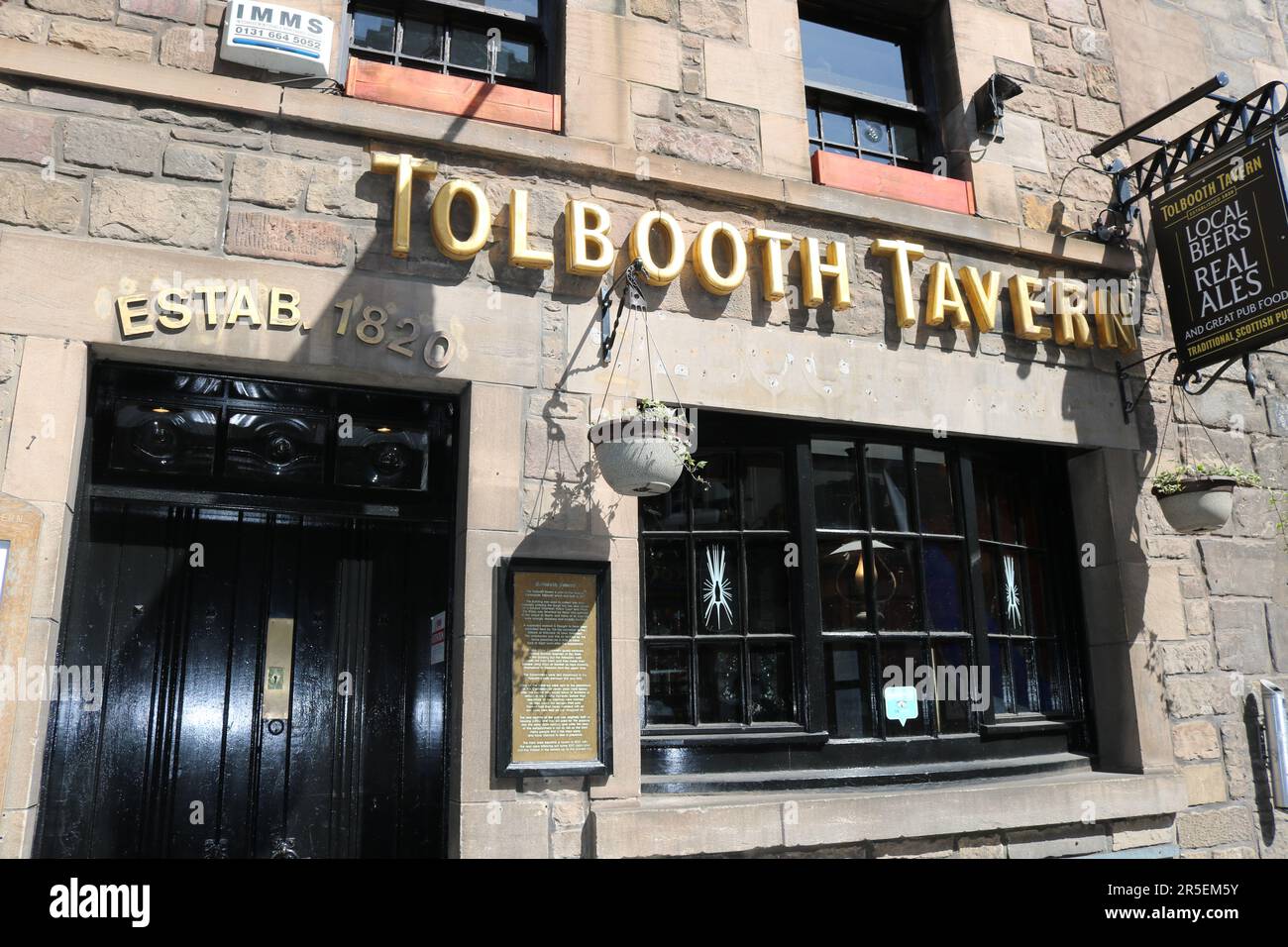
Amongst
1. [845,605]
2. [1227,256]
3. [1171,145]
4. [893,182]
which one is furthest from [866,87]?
[845,605]

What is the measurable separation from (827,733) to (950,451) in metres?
2.08

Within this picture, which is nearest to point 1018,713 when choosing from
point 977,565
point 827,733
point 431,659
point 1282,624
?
point 977,565

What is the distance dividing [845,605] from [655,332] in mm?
2042

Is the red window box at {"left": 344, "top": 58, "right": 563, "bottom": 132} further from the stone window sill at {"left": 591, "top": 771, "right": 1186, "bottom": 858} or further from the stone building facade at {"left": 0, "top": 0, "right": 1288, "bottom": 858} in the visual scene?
the stone window sill at {"left": 591, "top": 771, "right": 1186, "bottom": 858}

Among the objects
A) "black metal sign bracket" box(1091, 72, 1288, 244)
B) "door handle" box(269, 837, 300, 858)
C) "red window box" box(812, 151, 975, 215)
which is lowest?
"door handle" box(269, 837, 300, 858)

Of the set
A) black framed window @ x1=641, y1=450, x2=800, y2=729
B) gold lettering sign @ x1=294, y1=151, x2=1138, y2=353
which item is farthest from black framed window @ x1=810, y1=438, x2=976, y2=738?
gold lettering sign @ x1=294, y1=151, x2=1138, y2=353

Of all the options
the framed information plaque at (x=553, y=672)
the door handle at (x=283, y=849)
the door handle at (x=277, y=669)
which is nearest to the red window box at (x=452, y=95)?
the framed information plaque at (x=553, y=672)

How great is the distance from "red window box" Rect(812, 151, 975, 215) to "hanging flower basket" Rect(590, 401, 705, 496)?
2311mm

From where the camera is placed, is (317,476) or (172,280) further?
(317,476)

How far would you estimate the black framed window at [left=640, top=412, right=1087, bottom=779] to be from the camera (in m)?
5.39

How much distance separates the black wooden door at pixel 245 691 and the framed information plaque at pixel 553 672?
2.10ft

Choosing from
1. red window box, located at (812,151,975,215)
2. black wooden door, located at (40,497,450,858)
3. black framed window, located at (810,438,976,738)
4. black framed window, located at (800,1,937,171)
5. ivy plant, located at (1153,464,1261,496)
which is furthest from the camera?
black framed window, located at (800,1,937,171)

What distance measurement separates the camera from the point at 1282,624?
666cm

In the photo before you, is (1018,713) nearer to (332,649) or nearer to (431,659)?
(431,659)
